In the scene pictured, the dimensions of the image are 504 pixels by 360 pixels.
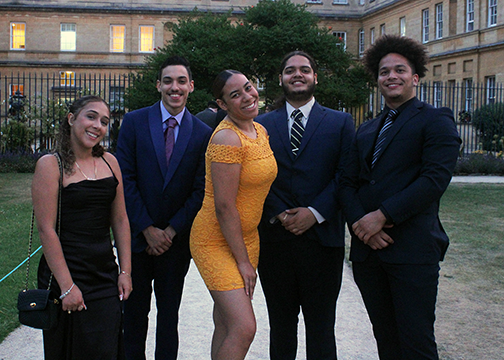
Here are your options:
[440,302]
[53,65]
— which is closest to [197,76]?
[440,302]

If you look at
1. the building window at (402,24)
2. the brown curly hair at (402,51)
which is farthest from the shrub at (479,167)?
the building window at (402,24)

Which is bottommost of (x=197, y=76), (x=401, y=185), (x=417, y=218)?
(x=417, y=218)

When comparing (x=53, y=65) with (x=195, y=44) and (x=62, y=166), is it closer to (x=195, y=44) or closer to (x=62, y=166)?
(x=195, y=44)

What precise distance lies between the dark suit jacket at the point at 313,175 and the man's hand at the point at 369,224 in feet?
1.02

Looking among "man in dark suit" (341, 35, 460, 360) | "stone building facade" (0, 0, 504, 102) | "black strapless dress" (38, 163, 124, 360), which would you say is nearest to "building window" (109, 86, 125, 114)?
"black strapless dress" (38, 163, 124, 360)

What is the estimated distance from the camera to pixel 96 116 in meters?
3.10

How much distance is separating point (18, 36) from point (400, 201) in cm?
4658

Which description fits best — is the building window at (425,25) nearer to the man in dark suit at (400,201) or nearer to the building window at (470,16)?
the building window at (470,16)

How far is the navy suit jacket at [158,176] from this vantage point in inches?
150

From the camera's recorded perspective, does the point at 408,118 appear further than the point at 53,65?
No

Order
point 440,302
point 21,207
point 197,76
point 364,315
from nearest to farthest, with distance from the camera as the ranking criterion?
point 364,315, point 440,302, point 21,207, point 197,76

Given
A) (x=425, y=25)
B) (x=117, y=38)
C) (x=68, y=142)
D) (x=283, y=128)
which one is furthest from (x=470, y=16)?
(x=68, y=142)

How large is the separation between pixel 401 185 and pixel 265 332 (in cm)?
217

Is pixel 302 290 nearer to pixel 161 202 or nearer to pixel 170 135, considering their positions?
pixel 161 202
